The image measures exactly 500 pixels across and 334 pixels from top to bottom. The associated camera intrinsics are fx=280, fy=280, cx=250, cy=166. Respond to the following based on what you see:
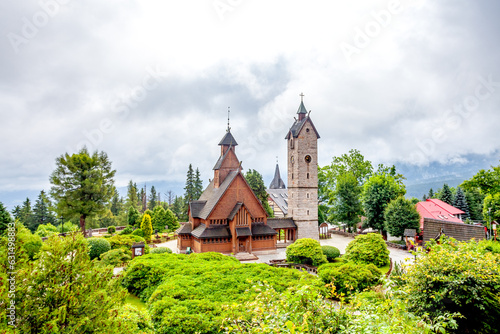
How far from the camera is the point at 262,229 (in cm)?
2873

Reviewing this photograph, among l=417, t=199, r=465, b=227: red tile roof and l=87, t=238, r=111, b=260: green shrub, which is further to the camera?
l=417, t=199, r=465, b=227: red tile roof

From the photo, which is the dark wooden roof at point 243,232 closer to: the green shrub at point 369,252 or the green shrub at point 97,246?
the green shrub at point 369,252

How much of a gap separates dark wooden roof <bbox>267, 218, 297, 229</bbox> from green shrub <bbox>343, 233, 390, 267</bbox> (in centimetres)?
969

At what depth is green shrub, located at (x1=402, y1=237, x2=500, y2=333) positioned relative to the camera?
6.95m

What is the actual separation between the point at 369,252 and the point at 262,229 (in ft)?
35.2

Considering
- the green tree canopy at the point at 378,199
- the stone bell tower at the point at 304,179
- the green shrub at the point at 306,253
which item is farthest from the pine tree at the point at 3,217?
the green tree canopy at the point at 378,199

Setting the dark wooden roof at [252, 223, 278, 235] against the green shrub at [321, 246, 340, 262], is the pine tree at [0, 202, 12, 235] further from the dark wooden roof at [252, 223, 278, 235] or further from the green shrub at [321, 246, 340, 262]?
the green shrub at [321, 246, 340, 262]

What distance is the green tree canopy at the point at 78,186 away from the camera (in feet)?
109

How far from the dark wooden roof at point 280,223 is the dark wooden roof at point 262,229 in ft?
6.62

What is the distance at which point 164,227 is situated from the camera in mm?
43125

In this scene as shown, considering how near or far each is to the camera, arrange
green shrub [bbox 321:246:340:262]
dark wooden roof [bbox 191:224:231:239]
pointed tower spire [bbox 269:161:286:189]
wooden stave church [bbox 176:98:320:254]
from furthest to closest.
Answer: pointed tower spire [bbox 269:161:286:189], wooden stave church [bbox 176:98:320:254], dark wooden roof [bbox 191:224:231:239], green shrub [bbox 321:246:340:262]

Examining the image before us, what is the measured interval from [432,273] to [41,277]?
850 cm

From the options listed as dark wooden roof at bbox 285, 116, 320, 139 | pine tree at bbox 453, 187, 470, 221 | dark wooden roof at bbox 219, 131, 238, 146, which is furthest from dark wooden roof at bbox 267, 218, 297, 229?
pine tree at bbox 453, 187, 470, 221

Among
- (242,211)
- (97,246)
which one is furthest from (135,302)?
(242,211)
